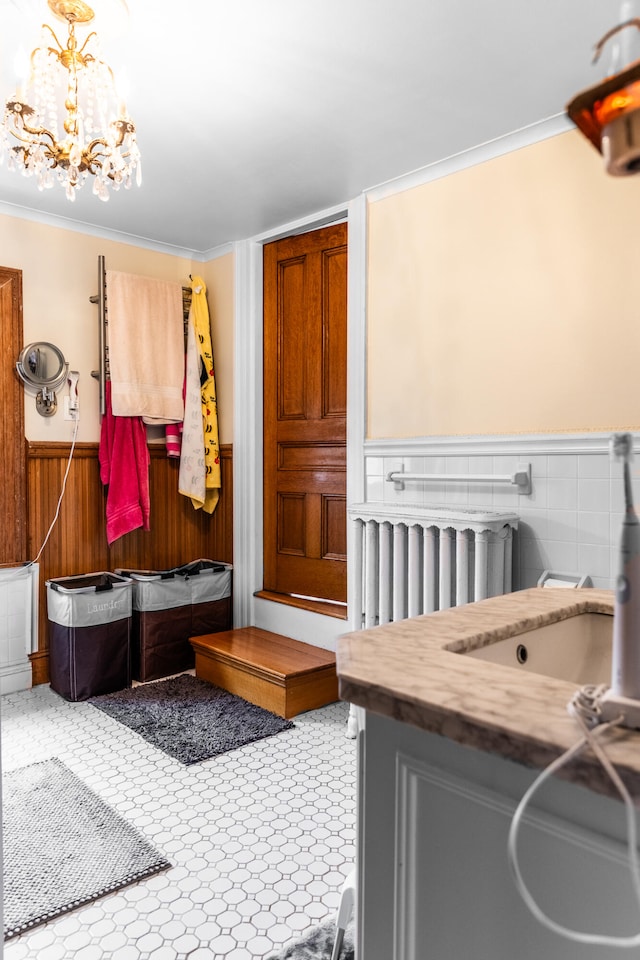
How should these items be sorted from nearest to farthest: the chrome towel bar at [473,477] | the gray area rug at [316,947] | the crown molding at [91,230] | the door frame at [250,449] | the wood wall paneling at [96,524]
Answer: the gray area rug at [316,947] → the chrome towel bar at [473,477] → the crown molding at [91,230] → the wood wall paneling at [96,524] → the door frame at [250,449]

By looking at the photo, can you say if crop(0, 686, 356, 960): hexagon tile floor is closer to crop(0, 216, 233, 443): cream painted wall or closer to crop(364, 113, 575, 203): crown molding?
crop(0, 216, 233, 443): cream painted wall

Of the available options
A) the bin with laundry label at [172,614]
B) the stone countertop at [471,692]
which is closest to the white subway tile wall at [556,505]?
the stone countertop at [471,692]

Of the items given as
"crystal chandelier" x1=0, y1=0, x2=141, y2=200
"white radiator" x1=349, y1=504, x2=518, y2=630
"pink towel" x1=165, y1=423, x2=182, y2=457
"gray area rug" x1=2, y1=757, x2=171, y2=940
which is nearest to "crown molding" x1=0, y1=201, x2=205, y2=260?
"pink towel" x1=165, y1=423, x2=182, y2=457

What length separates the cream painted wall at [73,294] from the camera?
124 inches

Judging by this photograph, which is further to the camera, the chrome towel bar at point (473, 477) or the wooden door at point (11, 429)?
the wooden door at point (11, 429)

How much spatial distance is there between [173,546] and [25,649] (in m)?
0.93

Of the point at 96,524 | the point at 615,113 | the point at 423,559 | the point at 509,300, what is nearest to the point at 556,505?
the point at 423,559

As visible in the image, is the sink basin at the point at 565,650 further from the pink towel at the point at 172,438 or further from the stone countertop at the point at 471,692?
the pink towel at the point at 172,438

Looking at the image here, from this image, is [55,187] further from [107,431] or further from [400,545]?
[400,545]

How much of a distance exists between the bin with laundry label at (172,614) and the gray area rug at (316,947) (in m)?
1.86

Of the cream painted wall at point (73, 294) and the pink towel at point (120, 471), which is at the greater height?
the cream painted wall at point (73, 294)

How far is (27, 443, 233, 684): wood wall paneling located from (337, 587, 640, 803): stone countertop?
261 centimetres

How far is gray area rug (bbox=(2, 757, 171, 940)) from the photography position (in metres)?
1.64

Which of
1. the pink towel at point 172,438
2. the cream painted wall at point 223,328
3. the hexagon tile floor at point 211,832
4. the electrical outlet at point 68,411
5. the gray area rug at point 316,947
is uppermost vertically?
the cream painted wall at point 223,328
